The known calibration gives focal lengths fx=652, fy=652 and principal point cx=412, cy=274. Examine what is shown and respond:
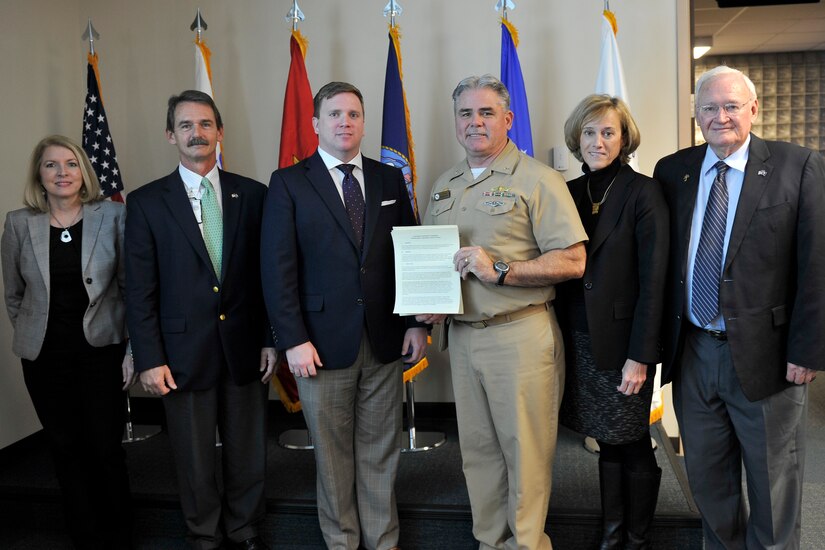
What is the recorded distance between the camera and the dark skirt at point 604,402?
7.16 feet

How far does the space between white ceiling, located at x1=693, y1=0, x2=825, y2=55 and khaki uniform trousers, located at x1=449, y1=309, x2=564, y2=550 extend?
17.0 ft

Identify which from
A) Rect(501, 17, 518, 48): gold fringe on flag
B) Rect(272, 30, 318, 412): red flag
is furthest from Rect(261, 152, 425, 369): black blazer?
Rect(501, 17, 518, 48): gold fringe on flag

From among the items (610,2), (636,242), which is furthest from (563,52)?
(636,242)

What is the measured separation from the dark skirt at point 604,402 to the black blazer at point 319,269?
699 millimetres

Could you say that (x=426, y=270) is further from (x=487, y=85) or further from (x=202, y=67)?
(x=202, y=67)

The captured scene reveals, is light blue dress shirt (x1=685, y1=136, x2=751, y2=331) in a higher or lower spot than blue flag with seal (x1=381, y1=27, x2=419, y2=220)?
lower

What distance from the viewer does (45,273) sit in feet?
7.96

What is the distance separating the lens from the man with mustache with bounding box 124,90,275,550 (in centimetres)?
234

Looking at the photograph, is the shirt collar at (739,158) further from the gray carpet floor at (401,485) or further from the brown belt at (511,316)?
the gray carpet floor at (401,485)

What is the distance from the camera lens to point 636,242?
2148 mm

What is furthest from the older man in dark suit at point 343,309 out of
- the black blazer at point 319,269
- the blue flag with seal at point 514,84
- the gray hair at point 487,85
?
the blue flag with seal at point 514,84

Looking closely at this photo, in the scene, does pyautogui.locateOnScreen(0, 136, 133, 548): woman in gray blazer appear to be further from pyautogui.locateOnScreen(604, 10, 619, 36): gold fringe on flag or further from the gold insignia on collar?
pyautogui.locateOnScreen(604, 10, 619, 36): gold fringe on flag

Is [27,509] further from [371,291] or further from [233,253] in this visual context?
[371,291]

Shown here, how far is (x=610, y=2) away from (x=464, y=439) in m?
2.53
